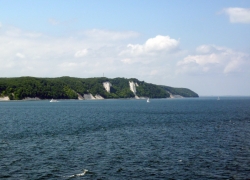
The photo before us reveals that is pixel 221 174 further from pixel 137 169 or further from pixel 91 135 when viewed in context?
pixel 91 135

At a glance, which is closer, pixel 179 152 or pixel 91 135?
pixel 179 152

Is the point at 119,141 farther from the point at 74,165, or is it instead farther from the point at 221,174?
the point at 221,174

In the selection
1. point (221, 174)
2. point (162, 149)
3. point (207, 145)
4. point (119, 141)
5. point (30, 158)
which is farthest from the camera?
point (119, 141)

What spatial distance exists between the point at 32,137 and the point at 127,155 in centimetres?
2111

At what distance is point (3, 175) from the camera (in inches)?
1089

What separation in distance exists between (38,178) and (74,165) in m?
5.23

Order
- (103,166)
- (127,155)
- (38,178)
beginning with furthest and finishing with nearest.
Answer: (127,155) → (103,166) → (38,178)

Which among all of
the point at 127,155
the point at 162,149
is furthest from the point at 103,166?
the point at 162,149

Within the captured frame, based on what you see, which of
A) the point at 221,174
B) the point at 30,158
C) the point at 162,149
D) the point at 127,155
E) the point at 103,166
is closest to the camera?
the point at 221,174

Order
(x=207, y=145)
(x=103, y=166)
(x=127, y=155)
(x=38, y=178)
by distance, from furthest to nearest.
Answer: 1. (x=207, y=145)
2. (x=127, y=155)
3. (x=103, y=166)
4. (x=38, y=178)

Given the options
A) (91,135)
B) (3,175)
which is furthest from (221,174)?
(91,135)

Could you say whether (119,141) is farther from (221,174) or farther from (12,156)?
(221,174)

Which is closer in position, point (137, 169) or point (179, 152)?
point (137, 169)

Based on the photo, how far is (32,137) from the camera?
50.4 m
